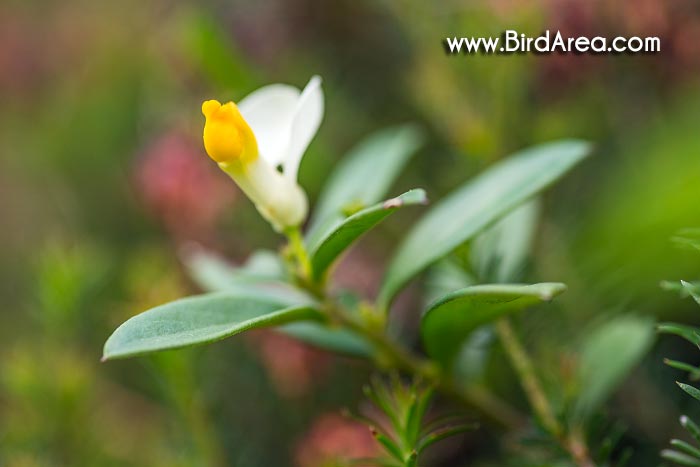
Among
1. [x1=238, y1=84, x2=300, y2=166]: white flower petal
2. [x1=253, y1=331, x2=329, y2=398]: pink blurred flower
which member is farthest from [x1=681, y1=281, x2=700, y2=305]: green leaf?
[x1=253, y1=331, x2=329, y2=398]: pink blurred flower

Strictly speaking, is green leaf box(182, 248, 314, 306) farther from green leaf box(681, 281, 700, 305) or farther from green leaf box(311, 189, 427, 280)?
green leaf box(681, 281, 700, 305)

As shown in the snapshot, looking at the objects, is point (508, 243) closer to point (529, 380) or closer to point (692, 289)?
point (529, 380)

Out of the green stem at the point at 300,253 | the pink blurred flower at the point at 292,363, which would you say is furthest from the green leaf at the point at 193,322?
the pink blurred flower at the point at 292,363

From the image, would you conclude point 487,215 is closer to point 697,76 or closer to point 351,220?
point 351,220

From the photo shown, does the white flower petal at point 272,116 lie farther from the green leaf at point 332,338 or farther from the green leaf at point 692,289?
the green leaf at point 692,289

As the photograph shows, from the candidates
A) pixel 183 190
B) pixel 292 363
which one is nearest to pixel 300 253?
pixel 292 363

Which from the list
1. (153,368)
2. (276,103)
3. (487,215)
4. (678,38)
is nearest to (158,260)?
(153,368)
